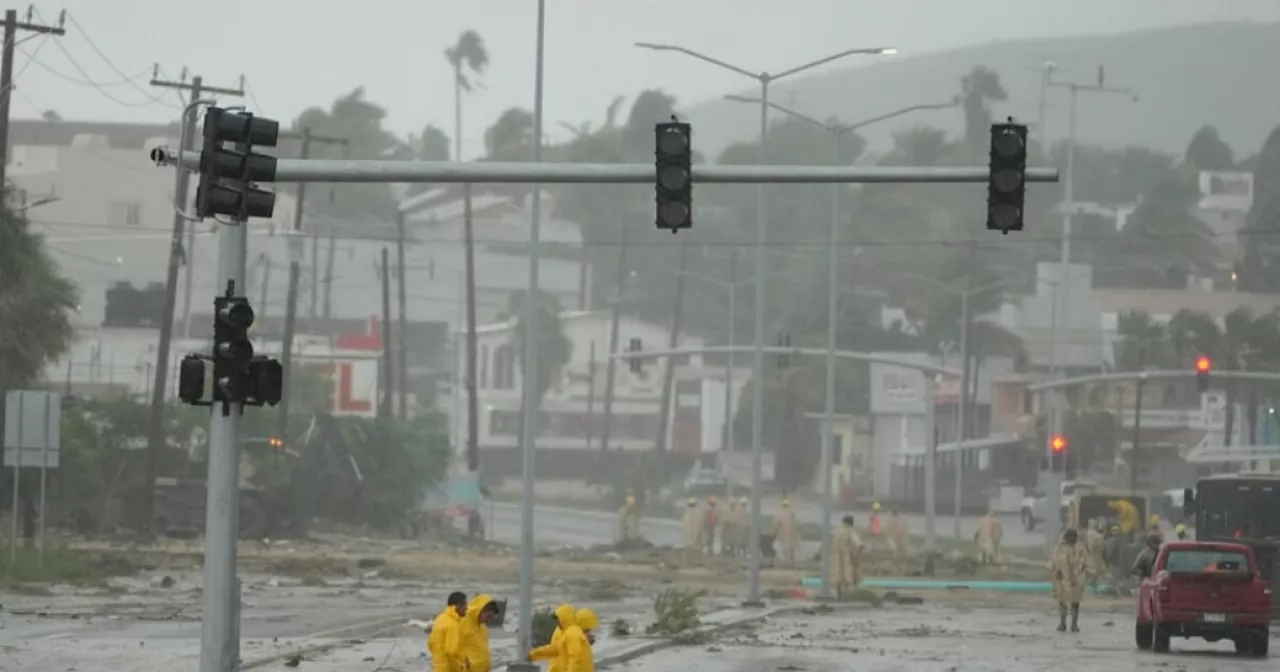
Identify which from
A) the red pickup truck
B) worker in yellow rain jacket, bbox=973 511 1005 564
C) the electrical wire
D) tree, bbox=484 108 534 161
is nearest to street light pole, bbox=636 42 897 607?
the red pickup truck

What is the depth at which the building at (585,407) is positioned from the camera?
11050 centimetres

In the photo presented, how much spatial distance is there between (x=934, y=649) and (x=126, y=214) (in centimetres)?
8414

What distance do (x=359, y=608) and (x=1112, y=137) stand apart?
156631 mm

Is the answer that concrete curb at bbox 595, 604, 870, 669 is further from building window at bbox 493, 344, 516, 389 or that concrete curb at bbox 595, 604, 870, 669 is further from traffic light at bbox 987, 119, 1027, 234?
building window at bbox 493, 344, 516, 389

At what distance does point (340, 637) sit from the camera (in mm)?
32656

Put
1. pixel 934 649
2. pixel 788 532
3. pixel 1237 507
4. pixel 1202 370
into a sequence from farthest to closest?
pixel 788 532 → pixel 1202 370 → pixel 1237 507 → pixel 934 649

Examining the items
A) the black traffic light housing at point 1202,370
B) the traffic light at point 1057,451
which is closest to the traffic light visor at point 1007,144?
the black traffic light housing at point 1202,370

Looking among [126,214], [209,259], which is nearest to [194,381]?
[126,214]

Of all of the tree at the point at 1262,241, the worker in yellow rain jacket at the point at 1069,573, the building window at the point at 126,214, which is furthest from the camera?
the tree at the point at 1262,241

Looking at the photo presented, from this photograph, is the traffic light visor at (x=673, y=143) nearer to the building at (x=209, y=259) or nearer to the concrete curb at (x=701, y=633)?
the concrete curb at (x=701, y=633)

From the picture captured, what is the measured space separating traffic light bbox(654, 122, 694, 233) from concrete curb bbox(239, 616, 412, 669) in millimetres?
10240

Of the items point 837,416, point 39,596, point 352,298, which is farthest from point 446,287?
point 39,596

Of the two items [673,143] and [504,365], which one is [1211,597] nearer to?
[673,143]

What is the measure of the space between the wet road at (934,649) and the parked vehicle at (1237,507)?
3352 millimetres
